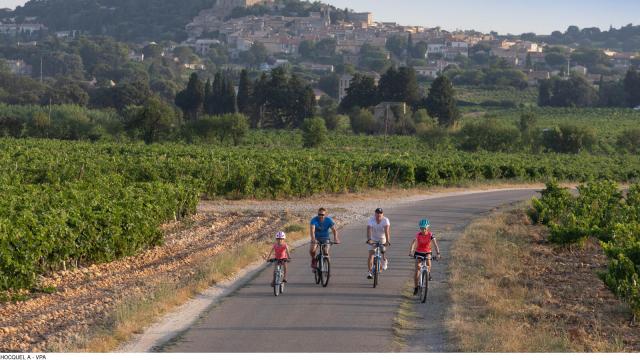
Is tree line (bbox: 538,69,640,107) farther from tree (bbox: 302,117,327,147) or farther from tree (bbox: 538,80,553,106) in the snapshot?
tree (bbox: 302,117,327,147)

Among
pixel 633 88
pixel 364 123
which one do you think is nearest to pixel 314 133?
pixel 364 123

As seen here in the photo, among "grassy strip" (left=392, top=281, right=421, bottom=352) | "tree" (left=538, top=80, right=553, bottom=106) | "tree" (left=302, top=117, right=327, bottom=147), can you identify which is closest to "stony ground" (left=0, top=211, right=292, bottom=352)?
"grassy strip" (left=392, top=281, right=421, bottom=352)

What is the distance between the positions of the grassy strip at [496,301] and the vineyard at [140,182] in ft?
25.3

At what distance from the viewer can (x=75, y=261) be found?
76.4ft

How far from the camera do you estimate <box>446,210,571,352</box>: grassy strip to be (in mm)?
14633

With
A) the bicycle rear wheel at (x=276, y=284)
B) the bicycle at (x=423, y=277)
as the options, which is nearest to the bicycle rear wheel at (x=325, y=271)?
the bicycle rear wheel at (x=276, y=284)

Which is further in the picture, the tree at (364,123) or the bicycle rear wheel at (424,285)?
the tree at (364,123)

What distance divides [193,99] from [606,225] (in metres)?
83.4

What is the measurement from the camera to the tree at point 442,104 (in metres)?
106

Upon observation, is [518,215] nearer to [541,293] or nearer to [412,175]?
[412,175]

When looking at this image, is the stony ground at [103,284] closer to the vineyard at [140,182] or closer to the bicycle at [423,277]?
the vineyard at [140,182]

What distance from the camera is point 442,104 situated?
349 ft

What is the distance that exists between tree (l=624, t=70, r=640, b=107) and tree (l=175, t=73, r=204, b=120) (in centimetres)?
5652

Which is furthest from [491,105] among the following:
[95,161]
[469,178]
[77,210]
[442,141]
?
[77,210]
